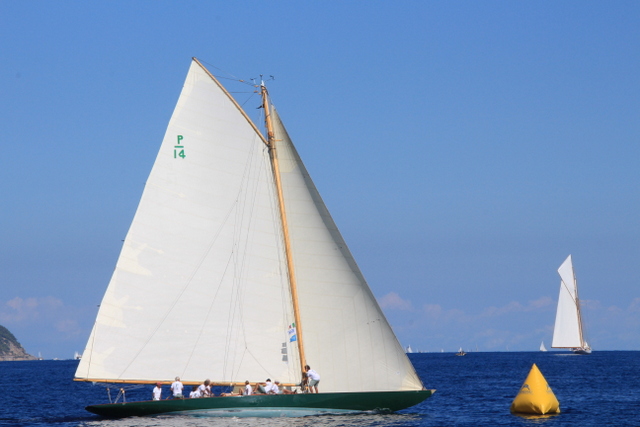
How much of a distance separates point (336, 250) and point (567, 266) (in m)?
135

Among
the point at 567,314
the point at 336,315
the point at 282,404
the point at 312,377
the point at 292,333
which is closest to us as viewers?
the point at 282,404

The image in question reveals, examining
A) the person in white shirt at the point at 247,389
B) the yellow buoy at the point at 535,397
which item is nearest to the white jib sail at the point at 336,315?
the person in white shirt at the point at 247,389

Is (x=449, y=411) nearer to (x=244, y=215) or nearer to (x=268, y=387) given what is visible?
(x=268, y=387)

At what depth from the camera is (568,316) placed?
174875 millimetres

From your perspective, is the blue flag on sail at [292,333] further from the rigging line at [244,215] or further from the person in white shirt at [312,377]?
the rigging line at [244,215]

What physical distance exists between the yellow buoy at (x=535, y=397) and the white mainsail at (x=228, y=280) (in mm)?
9554

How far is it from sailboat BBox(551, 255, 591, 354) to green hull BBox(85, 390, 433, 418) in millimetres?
132910

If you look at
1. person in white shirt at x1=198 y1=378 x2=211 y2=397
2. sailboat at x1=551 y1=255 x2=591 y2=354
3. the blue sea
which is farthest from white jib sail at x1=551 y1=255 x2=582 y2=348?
person in white shirt at x1=198 y1=378 x2=211 y2=397

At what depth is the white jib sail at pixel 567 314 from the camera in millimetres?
172250

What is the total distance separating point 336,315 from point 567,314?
137 meters

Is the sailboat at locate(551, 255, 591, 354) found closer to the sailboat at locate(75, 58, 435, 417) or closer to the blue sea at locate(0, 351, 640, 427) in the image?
the blue sea at locate(0, 351, 640, 427)

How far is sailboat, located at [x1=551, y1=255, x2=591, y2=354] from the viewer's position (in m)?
172

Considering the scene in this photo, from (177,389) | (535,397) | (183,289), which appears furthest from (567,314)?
(177,389)

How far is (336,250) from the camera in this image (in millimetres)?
45750
